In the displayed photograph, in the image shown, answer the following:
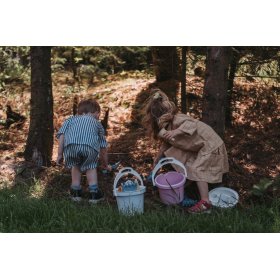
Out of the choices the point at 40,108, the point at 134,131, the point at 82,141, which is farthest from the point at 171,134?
the point at 134,131

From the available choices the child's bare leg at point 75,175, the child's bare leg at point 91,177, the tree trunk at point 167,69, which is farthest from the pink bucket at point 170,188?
the tree trunk at point 167,69

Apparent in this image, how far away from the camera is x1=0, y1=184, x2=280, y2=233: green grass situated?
453 centimetres

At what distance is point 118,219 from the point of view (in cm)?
468

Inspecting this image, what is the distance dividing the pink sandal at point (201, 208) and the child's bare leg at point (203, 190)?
11cm

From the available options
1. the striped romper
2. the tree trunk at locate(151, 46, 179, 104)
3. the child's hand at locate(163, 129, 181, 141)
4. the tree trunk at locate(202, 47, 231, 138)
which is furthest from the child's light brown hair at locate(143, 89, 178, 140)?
the tree trunk at locate(151, 46, 179, 104)

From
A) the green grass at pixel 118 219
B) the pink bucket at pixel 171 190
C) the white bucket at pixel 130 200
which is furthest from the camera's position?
the pink bucket at pixel 171 190

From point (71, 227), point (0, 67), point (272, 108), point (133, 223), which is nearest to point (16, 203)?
point (71, 227)

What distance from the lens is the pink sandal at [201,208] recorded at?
5.08m

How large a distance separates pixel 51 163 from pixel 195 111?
2690 mm

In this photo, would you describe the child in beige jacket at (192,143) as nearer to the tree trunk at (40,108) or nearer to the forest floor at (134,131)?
the forest floor at (134,131)

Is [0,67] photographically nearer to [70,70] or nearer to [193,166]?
[70,70]

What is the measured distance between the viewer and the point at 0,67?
995cm

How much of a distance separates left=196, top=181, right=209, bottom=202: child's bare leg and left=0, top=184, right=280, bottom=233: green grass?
0.31m

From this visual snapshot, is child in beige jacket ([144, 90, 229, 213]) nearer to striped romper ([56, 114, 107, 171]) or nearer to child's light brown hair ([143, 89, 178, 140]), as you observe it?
child's light brown hair ([143, 89, 178, 140])
